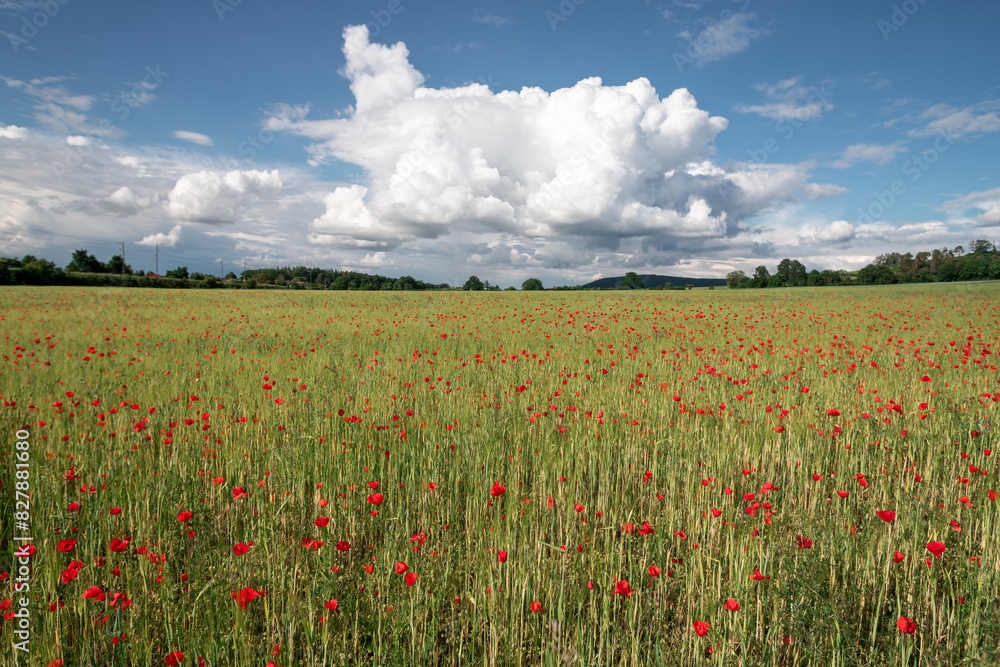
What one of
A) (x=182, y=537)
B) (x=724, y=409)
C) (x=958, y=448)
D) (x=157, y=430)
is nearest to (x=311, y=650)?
(x=182, y=537)

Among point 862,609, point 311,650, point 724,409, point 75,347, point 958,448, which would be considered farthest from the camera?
point 75,347

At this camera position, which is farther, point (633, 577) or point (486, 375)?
point (486, 375)

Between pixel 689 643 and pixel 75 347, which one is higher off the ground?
pixel 75 347

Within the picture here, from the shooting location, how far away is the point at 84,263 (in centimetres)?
7975

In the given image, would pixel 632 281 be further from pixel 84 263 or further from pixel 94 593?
pixel 84 263

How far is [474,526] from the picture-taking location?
281 centimetres

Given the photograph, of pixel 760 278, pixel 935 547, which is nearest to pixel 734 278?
pixel 760 278

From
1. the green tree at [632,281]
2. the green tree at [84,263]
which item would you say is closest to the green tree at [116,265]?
the green tree at [84,263]

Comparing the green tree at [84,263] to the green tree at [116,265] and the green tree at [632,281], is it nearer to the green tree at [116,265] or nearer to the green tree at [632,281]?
the green tree at [116,265]

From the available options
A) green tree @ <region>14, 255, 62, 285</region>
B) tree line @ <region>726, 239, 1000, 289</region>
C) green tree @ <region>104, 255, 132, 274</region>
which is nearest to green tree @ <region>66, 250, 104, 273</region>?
green tree @ <region>104, 255, 132, 274</region>

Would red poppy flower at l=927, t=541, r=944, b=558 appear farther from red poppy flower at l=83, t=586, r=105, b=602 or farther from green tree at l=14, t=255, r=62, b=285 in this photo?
green tree at l=14, t=255, r=62, b=285

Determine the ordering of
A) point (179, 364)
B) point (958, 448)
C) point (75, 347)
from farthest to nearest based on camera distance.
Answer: point (75, 347)
point (179, 364)
point (958, 448)

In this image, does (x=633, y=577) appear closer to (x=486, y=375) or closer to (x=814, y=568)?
(x=814, y=568)

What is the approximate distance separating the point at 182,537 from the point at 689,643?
10.1 feet
